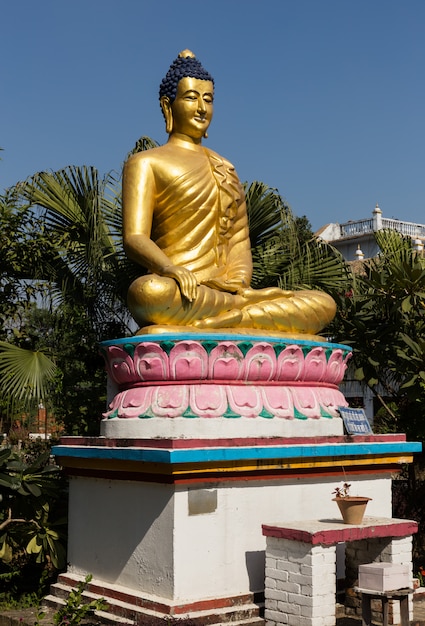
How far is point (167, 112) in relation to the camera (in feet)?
28.5

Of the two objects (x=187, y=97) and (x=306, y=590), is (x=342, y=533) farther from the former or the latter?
(x=187, y=97)

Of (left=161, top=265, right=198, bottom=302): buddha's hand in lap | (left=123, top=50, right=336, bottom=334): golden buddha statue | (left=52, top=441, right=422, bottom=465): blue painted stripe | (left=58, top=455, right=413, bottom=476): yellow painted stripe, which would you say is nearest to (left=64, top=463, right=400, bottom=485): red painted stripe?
(left=58, top=455, right=413, bottom=476): yellow painted stripe

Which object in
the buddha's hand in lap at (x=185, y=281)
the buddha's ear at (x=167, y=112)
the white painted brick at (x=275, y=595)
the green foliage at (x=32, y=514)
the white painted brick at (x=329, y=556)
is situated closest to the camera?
the white painted brick at (x=329, y=556)

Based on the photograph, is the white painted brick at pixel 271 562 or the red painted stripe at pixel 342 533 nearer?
the red painted stripe at pixel 342 533

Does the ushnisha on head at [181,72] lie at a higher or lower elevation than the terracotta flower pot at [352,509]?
higher

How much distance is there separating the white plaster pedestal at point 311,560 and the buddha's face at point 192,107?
4378 millimetres

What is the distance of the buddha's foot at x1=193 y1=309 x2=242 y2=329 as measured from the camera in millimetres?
7370

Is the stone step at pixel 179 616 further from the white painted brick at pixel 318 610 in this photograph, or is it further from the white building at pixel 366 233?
the white building at pixel 366 233

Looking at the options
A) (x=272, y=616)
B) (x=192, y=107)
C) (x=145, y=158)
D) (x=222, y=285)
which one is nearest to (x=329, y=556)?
(x=272, y=616)

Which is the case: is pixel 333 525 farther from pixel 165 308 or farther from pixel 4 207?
pixel 4 207

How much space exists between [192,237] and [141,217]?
624 millimetres

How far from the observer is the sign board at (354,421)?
7442mm

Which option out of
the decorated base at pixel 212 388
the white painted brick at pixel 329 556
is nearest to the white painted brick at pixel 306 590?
the white painted brick at pixel 329 556

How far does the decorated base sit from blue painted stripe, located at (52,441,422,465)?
0.30m
